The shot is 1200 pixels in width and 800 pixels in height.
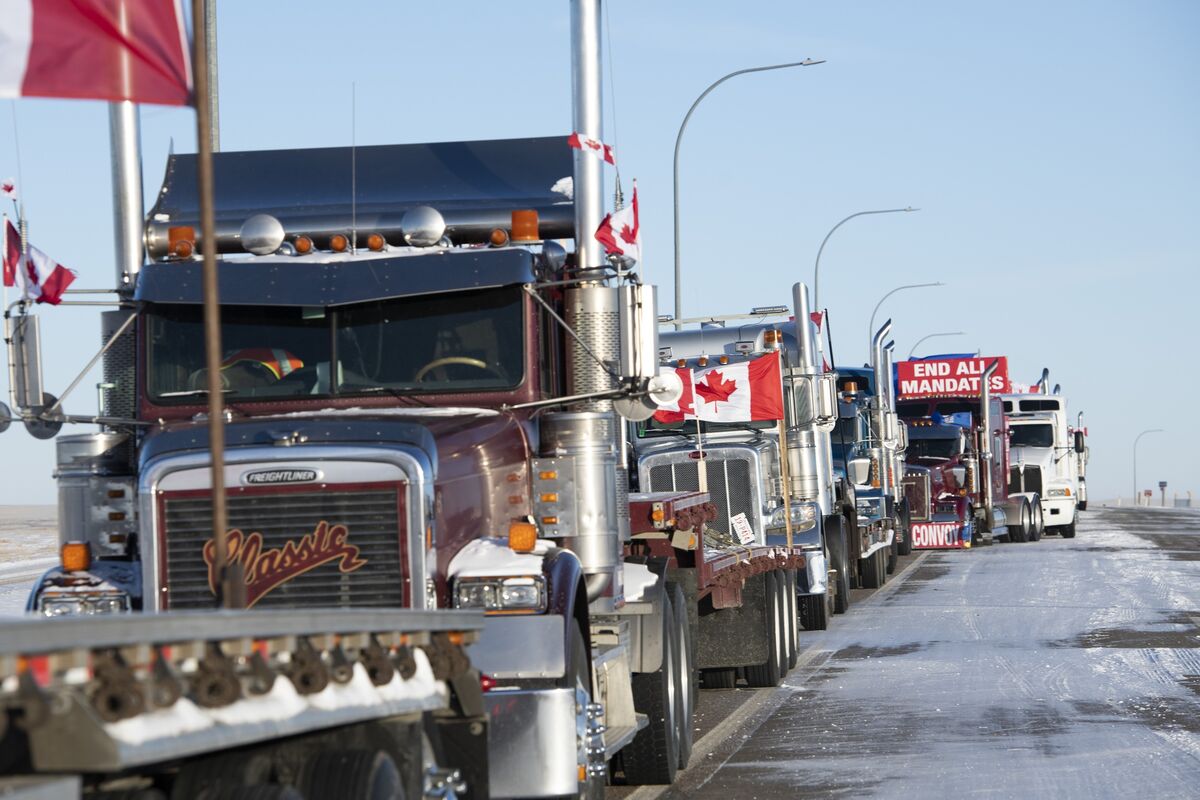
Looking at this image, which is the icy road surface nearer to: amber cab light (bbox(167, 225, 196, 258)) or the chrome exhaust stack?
amber cab light (bbox(167, 225, 196, 258))

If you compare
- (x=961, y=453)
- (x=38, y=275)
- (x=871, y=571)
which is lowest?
(x=871, y=571)

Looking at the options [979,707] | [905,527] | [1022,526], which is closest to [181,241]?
[979,707]

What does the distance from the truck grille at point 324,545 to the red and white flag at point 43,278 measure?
282 cm

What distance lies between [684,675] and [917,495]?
29.6m

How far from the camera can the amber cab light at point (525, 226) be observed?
33.1ft

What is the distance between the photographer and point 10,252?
34.4 ft

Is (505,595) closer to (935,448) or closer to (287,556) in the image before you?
(287,556)

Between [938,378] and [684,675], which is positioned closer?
[684,675]

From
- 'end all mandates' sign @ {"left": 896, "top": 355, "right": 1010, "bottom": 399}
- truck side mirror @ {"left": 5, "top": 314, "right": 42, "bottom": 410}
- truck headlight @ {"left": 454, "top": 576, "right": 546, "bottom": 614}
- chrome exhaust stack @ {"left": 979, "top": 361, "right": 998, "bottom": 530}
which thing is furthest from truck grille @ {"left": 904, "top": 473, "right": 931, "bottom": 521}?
truck headlight @ {"left": 454, "top": 576, "right": 546, "bottom": 614}

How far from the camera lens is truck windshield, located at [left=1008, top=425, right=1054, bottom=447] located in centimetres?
5112

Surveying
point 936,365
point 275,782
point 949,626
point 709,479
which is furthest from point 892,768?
point 936,365

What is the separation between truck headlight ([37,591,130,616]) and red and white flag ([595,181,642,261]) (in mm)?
3159

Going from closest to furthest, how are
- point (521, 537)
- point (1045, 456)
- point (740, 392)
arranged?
point (521, 537) → point (740, 392) → point (1045, 456)

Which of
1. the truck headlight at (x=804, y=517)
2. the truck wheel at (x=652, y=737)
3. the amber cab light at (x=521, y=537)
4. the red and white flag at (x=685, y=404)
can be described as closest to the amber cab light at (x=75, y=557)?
the amber cab light at (x=521, y=537)
